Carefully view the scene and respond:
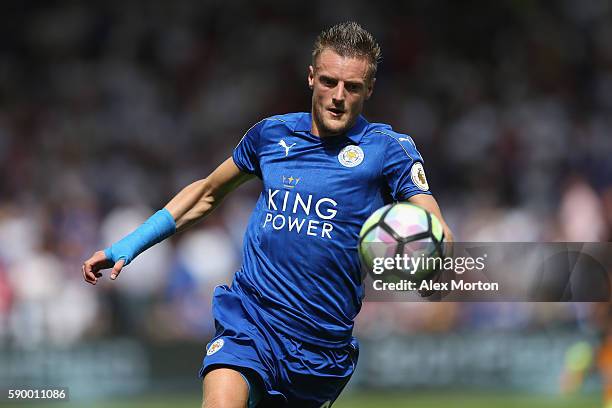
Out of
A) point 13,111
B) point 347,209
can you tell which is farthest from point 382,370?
point 347,209

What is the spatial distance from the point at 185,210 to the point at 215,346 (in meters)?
0.94

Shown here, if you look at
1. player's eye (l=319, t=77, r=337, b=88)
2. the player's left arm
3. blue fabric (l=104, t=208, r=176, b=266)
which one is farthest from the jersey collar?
blue fabric (l=104, t=208, r=176, b=266)

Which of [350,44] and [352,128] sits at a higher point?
[350,44]

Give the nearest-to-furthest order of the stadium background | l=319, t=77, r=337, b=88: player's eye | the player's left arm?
the player's left arm
l=319, t=77, r=337, b=88: player's eye
the stadium background

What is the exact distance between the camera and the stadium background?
480 inches

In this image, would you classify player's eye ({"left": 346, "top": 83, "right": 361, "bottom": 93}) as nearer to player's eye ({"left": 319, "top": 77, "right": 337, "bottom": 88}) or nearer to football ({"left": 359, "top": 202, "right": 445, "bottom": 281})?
player's eye ({"left": 319, "top": 77, "right": 337, "bottom": 88})

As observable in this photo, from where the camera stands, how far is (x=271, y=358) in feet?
17.4

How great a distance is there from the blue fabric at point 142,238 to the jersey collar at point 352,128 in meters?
0.88

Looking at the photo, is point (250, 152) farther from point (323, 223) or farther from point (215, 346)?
point (215, 346)

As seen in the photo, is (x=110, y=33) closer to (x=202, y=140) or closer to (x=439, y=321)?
(x=202, y=140)

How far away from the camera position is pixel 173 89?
1538 cm

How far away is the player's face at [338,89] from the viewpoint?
5309mm

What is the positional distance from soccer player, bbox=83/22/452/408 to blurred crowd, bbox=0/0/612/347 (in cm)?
685

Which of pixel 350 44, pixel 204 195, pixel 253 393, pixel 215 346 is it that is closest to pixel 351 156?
pixel 350 44
